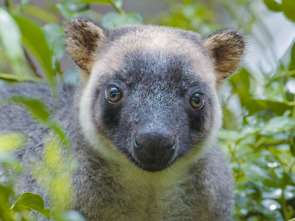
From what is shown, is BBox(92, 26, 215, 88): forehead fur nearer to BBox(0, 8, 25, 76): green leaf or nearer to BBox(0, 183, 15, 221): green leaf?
BBox(0, 183, 15, 221): green leaf

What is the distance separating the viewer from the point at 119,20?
2.84 metres

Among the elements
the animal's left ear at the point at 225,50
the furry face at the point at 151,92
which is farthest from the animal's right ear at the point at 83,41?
the animal's left ear at the point at 225,50

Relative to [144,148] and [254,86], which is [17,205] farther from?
[254,86]

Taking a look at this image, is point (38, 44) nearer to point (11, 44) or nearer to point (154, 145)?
point (11, 44)

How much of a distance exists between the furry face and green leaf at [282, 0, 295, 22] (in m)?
0.28

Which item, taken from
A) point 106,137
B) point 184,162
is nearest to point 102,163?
point 106,137

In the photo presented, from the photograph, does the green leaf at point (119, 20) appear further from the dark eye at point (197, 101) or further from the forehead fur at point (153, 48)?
the dark eye at point (197, 101)

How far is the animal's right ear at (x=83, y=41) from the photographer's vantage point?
244 centimetres

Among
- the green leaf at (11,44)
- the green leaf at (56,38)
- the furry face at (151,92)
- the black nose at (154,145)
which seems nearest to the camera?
the green leaf at (11,44)

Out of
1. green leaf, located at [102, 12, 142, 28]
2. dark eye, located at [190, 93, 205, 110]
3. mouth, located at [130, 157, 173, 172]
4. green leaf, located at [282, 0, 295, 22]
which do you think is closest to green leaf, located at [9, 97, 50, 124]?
mouth, located at [130, 157, 173, 172]

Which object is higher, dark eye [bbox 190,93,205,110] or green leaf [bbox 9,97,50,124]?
green leaf [bbox 9,97,50,124]

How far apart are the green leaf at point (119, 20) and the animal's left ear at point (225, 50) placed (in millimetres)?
513

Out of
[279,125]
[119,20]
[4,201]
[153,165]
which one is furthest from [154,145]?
[119,20]

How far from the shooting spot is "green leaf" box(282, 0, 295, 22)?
2.33 meters
